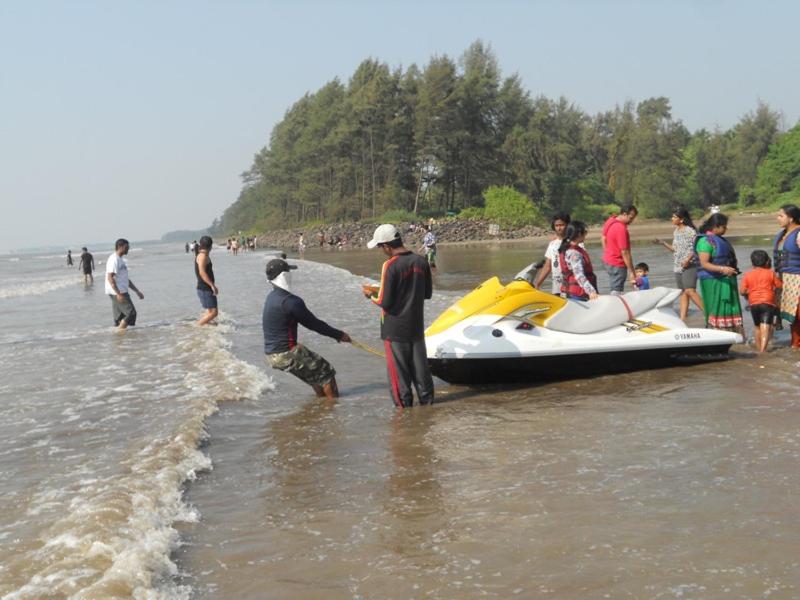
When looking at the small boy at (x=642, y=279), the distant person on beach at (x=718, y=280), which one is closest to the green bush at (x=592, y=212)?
the small boy at (x=642, y=279)

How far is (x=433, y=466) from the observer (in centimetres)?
533

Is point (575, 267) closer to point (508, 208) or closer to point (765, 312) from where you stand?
point (765, 312)

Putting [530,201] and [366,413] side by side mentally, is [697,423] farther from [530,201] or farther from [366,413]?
[530,201]

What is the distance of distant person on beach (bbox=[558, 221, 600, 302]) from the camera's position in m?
8.41

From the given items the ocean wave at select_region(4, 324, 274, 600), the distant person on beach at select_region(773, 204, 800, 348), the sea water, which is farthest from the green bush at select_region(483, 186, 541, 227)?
the ocean wave at select_region(4, 324, 274, 600)

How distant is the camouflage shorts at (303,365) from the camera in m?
7.56

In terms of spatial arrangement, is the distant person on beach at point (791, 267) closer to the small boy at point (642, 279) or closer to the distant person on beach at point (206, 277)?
the small boy at point (642, 279)

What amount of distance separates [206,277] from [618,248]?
6642 millimetres

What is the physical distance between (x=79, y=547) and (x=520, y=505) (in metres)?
2.38

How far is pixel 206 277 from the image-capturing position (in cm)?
1316

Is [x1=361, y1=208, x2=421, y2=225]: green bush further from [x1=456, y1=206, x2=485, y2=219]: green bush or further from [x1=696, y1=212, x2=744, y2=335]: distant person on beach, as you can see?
[x1=696, y1=212, x2=744, y2=335]: distant person on beach

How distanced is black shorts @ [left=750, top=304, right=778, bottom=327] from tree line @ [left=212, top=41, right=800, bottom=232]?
205ft

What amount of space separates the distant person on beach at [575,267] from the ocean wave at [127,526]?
4.00 metres

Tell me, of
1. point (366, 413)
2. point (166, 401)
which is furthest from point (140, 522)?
point (166, 401)
